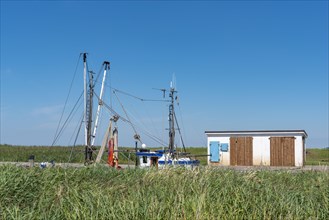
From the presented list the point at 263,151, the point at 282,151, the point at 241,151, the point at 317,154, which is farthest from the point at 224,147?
the point at 317,154

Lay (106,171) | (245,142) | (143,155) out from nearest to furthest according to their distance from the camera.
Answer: (106,171), (143,155), (245,142)

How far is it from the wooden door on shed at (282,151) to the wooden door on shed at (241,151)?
Result: 6.47 ft

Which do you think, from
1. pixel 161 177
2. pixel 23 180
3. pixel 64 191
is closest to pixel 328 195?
pixel 161 177

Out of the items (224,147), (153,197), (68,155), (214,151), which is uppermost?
(224,147)

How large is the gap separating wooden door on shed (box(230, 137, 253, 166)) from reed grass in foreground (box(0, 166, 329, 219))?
21.7m

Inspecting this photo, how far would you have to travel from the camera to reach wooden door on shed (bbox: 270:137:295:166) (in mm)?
36125

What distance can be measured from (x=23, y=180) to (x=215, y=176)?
663 centimetres

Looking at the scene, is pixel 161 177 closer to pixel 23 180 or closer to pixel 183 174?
pixel 183 174

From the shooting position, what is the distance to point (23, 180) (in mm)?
13094

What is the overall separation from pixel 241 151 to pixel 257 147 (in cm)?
150

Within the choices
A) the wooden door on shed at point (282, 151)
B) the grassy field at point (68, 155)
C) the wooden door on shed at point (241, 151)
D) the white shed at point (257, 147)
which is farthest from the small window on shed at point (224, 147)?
the grassy field at point (68, 155)

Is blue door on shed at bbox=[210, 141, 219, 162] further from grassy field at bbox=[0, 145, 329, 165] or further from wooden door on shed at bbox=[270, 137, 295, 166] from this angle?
wooden door on shed at bbox=[270, 137, 295, 166]

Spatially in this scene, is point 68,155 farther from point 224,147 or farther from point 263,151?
point 263,151

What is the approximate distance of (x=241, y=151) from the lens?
37406 millimetres
